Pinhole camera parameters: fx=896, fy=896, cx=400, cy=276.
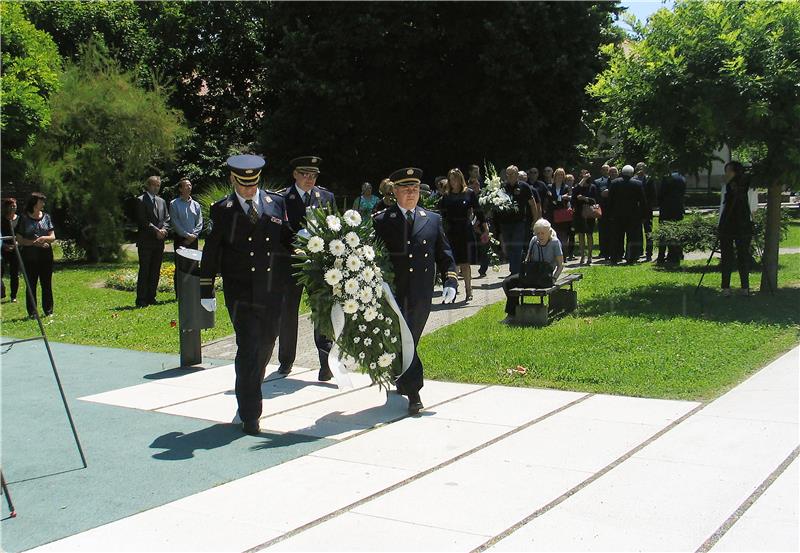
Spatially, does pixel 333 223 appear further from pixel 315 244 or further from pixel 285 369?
pixel 285 369

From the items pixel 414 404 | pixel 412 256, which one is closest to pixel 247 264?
pixel 412 256

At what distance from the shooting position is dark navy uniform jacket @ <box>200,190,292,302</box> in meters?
7.27

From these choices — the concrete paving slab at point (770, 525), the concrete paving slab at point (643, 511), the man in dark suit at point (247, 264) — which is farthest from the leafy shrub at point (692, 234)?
the concrete paving slab at point (770, 525)

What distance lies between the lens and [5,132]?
20.5 m

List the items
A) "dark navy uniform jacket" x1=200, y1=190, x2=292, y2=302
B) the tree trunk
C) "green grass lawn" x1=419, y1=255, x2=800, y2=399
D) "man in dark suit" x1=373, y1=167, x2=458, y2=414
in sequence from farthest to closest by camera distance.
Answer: the tree trunk, "green grass lawn" x1=419, y1=255, x2=800, y2=399, "man in dark suit" x1=373, y1=167, x2=458, y2=414, "dark navy uniform jacket" x1=200, y1=190, x2=292, y2=302

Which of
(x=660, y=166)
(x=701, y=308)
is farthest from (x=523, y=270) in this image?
(x=660, y=166)

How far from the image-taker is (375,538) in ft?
15.8

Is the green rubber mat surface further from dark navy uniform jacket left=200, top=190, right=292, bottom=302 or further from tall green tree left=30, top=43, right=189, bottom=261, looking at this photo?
tall green tree left=30, top=43, right=189, bottom=261

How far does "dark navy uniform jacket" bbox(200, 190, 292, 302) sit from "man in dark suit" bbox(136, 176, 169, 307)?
7.50 metres

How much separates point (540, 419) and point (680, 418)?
1.10 metres

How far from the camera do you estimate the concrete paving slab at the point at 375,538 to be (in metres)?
4.68

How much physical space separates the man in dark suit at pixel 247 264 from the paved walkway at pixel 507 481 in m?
0.65

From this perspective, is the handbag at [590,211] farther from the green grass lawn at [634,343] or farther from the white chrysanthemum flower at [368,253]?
the white chrysanthemum flower at [368,253]

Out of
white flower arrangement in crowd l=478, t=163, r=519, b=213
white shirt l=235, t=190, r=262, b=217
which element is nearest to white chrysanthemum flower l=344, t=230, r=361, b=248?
white shirt l=235, t=190, r=262, b=217
